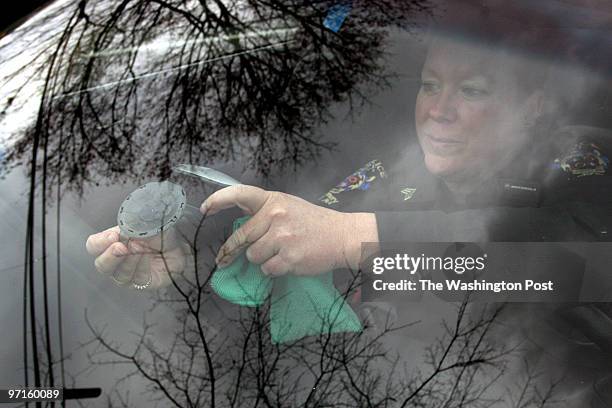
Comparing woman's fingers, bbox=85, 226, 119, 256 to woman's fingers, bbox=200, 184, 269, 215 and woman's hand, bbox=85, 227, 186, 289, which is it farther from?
woman's fingers, bbox=200, 184, 269, 215

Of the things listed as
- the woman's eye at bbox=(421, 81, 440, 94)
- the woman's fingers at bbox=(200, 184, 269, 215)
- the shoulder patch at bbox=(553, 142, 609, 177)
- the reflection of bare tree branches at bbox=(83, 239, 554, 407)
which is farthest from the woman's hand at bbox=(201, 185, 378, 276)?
the shoulder patch at bbox=(553, 142, 609, 177)

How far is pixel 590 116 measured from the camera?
1578 millimetres

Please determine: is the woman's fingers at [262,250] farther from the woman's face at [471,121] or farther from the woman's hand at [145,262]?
the woman's face at [471,121]

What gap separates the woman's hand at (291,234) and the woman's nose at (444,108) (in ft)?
0.94

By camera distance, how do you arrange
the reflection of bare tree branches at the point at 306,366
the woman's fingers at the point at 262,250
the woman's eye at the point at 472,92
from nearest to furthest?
the reflection of bare tree branches at the point at 306,366, the woman's fingers at the point at 262,250, the woman's eye at the point at 472,92

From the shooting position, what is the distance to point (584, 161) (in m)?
1.54

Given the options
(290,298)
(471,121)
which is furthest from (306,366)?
(471,121)

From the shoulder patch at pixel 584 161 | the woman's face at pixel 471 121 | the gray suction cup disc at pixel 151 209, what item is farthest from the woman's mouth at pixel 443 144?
the gray suction cup disc at pixel 151 209

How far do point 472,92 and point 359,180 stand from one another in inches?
12.6

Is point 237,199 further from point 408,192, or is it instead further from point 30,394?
point 30,394

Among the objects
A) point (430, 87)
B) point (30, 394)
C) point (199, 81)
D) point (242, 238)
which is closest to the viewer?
point (30, 394)

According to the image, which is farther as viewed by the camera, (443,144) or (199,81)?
(199,81)

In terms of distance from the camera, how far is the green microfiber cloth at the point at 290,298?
1388mm

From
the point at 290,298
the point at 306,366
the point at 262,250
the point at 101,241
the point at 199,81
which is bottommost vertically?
the point at 306,366
